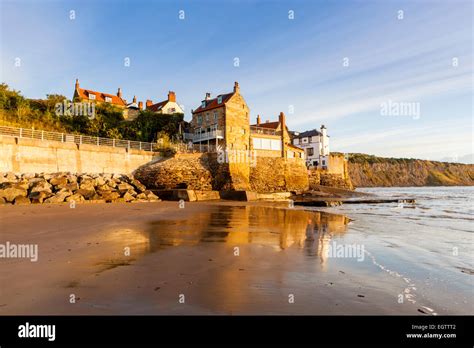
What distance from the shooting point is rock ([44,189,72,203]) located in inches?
711

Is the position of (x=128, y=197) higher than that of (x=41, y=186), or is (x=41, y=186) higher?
(x=41, y=186)

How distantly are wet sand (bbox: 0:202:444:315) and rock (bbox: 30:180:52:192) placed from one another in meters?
12.3

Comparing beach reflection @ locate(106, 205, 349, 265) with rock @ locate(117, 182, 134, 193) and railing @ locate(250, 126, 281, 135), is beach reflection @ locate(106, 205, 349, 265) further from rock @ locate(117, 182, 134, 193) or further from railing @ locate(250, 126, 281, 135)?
railing @ locate(250, 126, 281, 135)

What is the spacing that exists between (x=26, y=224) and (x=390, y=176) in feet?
479

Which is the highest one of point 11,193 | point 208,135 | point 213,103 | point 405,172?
point 213,103

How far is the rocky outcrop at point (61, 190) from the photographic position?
17.5 metres

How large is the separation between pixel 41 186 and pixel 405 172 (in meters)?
153

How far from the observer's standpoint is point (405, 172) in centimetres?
13912

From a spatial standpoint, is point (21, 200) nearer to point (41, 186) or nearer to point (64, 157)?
point (41, 186)

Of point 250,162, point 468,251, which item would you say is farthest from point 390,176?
point 468,251

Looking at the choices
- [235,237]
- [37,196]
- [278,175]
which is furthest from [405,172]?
[235,237]

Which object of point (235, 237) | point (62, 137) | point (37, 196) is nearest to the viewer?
point (235, 237)

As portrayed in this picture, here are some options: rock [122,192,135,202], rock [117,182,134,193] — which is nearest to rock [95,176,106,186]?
rock [117,182,134,193]

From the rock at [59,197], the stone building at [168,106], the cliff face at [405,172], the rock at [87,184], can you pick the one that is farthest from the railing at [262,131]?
the cliff face at [405,172]
